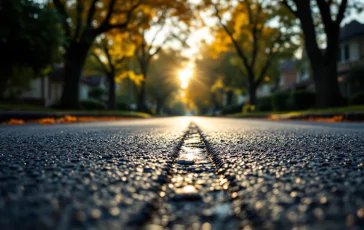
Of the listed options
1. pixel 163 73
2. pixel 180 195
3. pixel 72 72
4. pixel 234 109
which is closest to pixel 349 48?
pixel 234 109

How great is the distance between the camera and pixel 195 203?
0.87 metres

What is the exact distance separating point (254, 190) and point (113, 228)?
0.48 m

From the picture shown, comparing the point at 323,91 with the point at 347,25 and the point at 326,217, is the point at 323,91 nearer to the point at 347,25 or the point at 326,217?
the point at 326,217

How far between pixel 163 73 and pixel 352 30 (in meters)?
27.2

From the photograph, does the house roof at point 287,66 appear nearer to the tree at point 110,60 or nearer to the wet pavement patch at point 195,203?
the tree at point 110,60

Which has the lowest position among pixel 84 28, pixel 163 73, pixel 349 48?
pixel 84 28

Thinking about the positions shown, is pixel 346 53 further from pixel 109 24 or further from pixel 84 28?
pixel 84 28

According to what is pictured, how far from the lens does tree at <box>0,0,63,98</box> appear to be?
9.67m

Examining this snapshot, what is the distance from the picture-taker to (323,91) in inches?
551

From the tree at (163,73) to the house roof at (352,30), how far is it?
1740cm

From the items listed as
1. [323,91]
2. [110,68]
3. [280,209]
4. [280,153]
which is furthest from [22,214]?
[110,68]

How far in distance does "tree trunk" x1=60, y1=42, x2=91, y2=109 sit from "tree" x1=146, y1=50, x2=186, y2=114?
18.5 meters

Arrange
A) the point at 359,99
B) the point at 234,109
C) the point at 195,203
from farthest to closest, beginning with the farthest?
the point at 234,109 → the point at 359,99 → the point at 195,203

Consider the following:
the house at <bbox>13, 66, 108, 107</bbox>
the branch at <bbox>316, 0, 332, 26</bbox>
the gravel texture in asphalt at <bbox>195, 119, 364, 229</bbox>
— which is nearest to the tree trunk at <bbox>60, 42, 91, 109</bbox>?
the branch at <bbox>316, 0, 332, 26</bbox>
